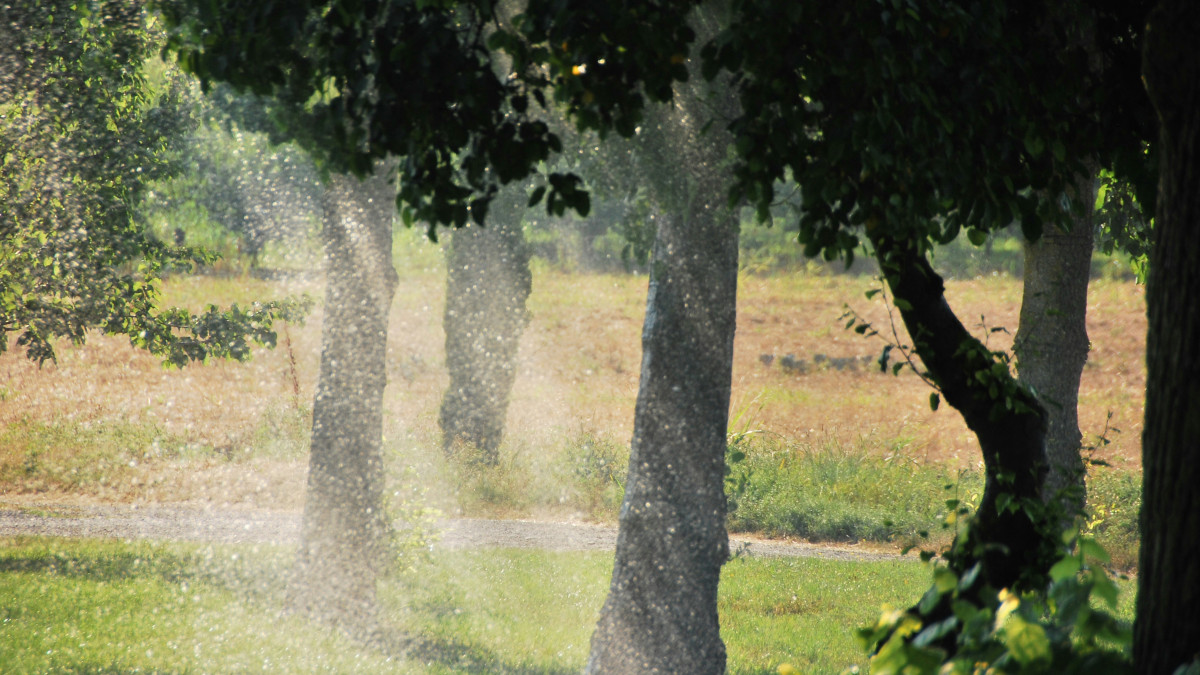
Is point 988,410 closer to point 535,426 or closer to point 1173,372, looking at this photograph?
point 1173,372

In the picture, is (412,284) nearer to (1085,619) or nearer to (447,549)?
(447,549)

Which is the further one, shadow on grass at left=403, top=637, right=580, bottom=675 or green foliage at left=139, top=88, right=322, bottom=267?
green foliage at left=139, top=88, right=322, bottom=267

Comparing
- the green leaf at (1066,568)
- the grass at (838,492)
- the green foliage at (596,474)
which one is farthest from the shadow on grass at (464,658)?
the green foliage at (596,474)

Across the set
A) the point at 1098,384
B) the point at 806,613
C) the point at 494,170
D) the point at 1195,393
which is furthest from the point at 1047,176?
the point at 1098,384

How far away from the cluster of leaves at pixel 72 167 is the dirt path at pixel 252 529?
3258 mm

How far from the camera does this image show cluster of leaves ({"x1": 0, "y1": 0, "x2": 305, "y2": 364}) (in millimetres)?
8109

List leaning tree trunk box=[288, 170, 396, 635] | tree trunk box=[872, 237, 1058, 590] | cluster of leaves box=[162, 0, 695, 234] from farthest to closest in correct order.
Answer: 1. leaning tree trunk box=[288, 170, 396, 635]
2. tree trunk box=[872, 237, 1058, 590]
3. cluster of leaves box=[162, 0, 695, 234]

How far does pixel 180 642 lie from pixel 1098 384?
2212 cm

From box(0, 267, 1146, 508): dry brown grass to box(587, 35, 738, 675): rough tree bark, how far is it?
134 inches

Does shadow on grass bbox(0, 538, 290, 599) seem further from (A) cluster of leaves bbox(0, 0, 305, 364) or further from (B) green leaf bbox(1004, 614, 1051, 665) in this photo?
(B) green leaf bbox(1004, 614, 1051, 665)

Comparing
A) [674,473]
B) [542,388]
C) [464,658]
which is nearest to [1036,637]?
[674,473]

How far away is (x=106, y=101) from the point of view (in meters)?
8.48

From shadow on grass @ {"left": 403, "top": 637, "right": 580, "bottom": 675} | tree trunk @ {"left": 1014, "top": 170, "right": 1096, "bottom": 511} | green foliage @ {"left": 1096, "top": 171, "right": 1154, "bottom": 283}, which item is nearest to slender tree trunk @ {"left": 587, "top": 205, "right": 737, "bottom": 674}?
shadow on grass @ {"left": 403, "top": 637, "right": 580, "bottom": 675}

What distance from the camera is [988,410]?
367 centimetres
